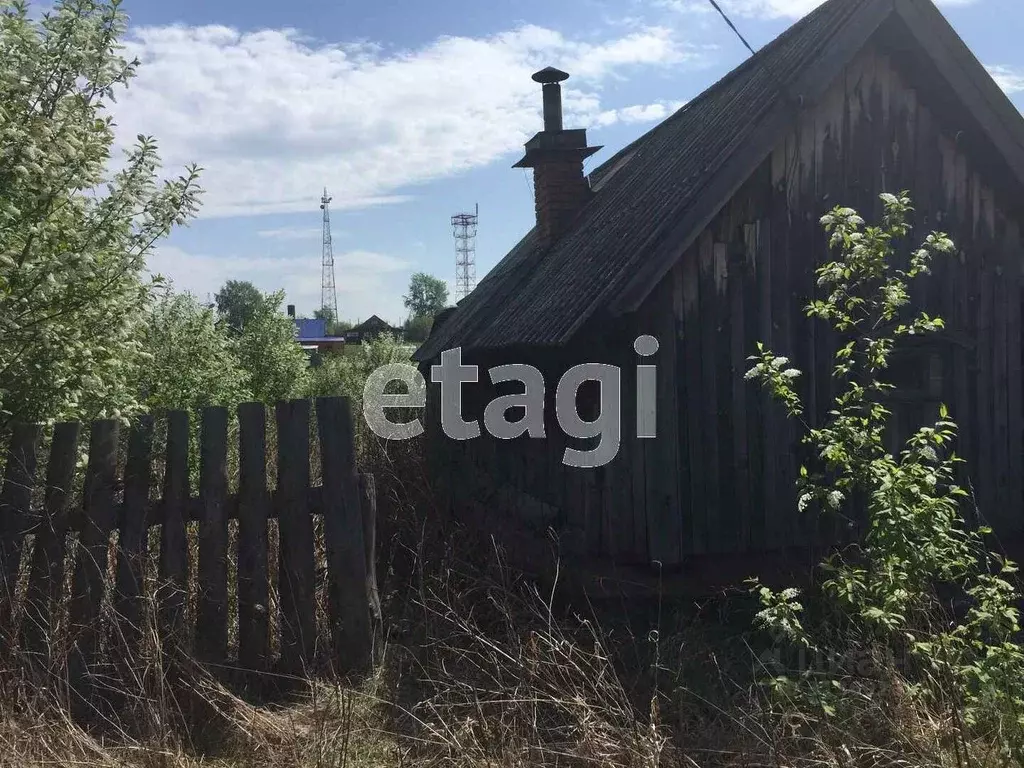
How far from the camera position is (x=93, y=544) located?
193 inches

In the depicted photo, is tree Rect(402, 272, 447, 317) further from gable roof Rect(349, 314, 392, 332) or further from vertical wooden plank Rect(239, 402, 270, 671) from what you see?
vertical wooden plank Rect(239, 402, 270, 671)

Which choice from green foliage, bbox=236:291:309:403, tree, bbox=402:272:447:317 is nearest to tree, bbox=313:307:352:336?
tree, bbox=402:272:447:317

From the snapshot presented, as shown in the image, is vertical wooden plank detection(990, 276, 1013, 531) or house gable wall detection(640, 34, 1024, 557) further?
vertical wooden plank detection(990, 276, 1013, 531)

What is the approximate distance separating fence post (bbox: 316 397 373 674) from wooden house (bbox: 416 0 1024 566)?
6.70ft

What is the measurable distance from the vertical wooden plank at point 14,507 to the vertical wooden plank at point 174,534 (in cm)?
74

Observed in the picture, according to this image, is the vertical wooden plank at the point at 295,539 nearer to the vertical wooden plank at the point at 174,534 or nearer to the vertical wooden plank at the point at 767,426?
the vertical wooden plank at the point at 174,534

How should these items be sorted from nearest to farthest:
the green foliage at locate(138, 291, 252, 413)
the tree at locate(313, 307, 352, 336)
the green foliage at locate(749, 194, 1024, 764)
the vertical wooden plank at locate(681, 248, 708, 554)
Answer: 1. the green foliage at locate(749, 194, 1024, 764)
2. the vertical wooden plank at locate(681, 248, 708, 554)
3. the green foliage at locate(138, 291, 252, 413)
4. the tree at locate(313, 307, 352, 336)

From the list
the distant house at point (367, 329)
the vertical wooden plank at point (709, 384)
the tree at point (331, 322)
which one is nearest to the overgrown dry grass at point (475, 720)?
the vertical wooden plank at point (709, 384)

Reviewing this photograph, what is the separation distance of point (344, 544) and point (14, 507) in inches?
72.6

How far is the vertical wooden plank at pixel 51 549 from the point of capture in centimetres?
480

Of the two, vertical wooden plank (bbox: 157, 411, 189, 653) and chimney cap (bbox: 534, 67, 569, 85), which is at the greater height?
chimney cap (bbox: 534, 67, 569, 85)

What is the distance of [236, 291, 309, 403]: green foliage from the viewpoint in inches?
894

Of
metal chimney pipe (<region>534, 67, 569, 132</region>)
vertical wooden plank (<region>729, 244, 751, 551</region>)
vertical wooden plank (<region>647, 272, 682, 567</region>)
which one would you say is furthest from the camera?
metal chimney pipe (<region>534, 67, 569, 132</region>)

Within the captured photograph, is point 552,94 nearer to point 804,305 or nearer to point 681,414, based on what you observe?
point 804,305
